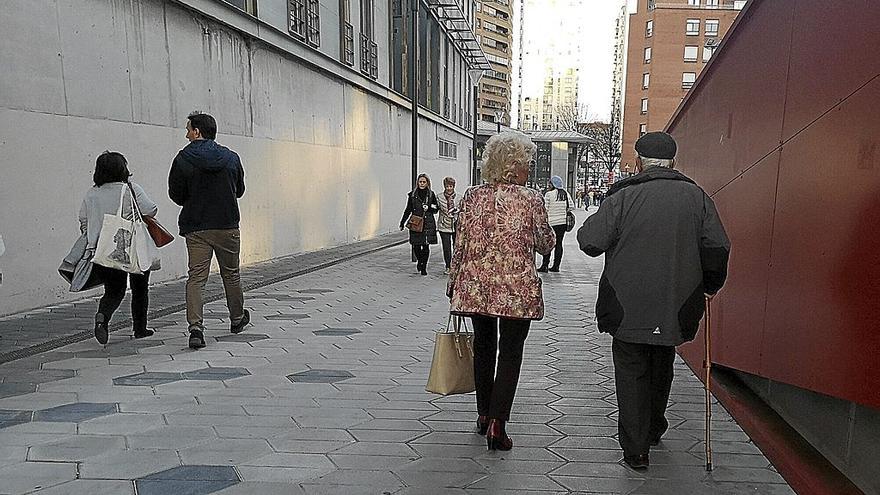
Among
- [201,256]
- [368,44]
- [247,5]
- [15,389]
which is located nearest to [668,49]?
[368,44]

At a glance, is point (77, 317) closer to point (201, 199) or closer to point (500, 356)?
point (201, 199)

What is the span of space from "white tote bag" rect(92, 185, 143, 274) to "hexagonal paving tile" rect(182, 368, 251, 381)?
124 centimetres

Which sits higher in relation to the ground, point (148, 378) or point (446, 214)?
point (446, 214)

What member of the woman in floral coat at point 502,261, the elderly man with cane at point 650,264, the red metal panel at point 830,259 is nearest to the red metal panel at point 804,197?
the red metal panel at point 830,259

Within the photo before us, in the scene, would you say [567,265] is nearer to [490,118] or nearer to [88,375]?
[88,375]

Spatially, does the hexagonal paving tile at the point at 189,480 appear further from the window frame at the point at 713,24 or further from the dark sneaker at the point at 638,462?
the window frame at the point at 713,24

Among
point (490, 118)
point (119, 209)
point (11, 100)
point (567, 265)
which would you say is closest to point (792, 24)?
point (119, 209)

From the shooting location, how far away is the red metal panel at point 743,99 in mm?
4074

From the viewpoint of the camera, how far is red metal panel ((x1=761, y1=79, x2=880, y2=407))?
9.55 feet

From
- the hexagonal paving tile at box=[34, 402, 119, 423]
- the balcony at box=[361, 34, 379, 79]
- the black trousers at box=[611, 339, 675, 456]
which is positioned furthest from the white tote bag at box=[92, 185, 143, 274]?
the balcony at box=[361, 34, 379, 79]

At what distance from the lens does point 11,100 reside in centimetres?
726

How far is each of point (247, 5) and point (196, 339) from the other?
27.0ft

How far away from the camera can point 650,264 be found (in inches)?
142

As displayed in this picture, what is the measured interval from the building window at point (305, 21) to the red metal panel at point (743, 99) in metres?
10.4
